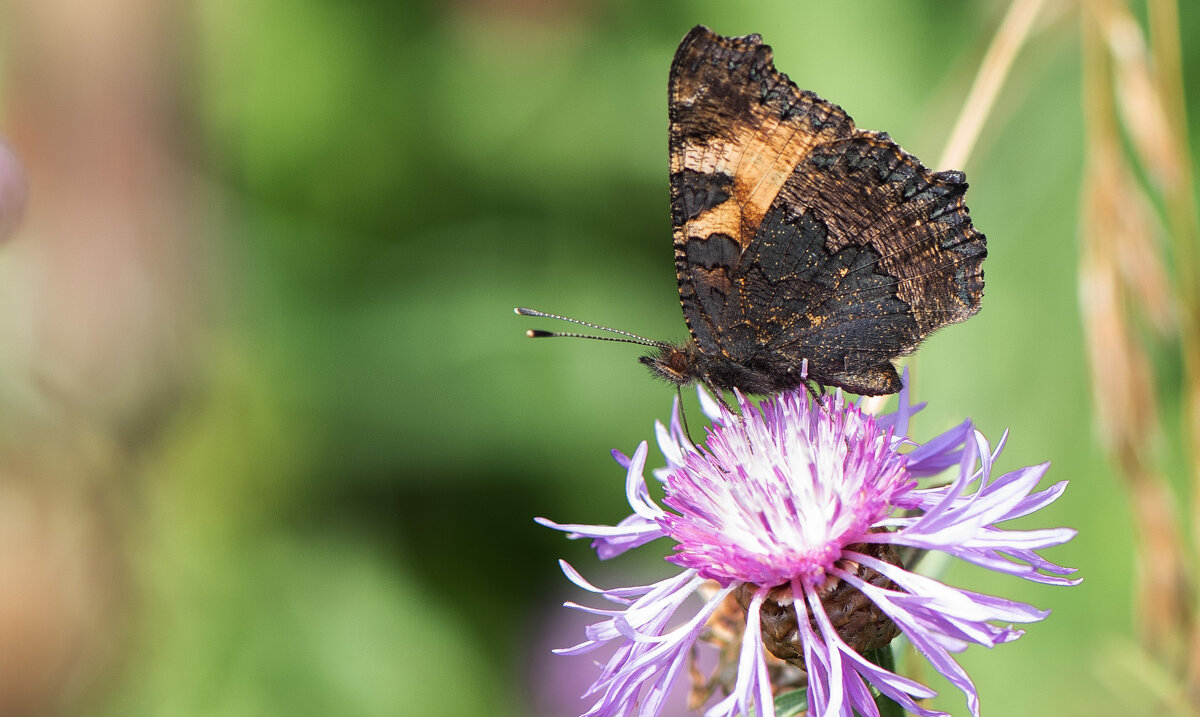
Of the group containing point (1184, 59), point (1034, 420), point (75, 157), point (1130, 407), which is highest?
point (75, 157)

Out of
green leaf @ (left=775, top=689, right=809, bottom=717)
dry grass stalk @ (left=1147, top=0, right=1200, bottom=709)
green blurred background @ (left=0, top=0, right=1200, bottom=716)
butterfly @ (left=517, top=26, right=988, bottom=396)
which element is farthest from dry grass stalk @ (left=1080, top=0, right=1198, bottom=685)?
green blurred background @ (left=0, top=0, right=1200, bottom=716)

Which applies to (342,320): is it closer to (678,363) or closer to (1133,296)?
(678,363)

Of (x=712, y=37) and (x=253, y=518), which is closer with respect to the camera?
(x=712, y=37)

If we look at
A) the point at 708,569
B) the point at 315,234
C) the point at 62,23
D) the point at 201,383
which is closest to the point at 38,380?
the point at 201,383

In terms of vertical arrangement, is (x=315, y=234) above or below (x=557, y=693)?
above

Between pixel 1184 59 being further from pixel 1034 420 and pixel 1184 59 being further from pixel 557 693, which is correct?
pixel 557 693

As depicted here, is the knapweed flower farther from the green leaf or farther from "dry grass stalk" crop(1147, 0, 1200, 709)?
"dry grass stalk" crop(1147, 0, 1200, 709)

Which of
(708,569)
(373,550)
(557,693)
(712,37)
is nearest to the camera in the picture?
(708,569)
